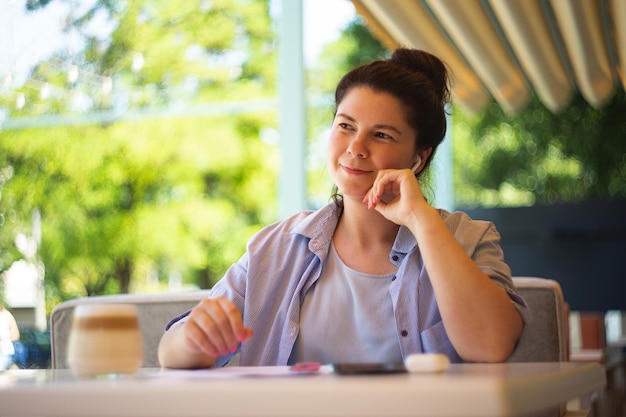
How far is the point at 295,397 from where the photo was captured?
78 centimetres

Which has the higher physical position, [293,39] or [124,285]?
[293,39]

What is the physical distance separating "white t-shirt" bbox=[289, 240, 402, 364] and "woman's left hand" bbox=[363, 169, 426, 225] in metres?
0.15

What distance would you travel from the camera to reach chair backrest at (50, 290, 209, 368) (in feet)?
6.88

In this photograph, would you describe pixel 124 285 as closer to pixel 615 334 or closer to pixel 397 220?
pixel 615 334

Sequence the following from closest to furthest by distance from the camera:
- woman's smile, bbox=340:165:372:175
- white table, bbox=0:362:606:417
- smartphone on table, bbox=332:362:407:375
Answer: white table, bbox=0:362:606:417, smartphone on table, bbox=332:362:407:375, woman's smile, bbox=340:165:372:175

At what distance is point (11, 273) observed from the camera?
32.2 feet

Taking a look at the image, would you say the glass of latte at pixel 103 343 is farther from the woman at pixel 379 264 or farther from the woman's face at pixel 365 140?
the woman's face at pixel 365 140

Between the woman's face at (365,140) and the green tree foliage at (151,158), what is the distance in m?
9.64

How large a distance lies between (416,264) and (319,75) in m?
11.6

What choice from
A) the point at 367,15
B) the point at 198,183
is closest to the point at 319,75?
the point at 198,183

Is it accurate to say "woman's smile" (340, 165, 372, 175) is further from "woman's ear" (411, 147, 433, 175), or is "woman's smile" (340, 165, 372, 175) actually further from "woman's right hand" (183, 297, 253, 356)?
"woman's right hand" (183, 297, 253, 356)

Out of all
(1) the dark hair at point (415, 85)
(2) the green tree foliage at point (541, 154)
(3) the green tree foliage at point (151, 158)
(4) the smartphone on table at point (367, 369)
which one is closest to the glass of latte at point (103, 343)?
(4) the smartphone on table at point (367, 369)

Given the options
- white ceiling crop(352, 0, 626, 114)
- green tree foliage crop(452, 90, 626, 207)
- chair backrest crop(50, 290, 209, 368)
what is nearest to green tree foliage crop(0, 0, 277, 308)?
green tree foliage crop(452, 90, 626, 207)

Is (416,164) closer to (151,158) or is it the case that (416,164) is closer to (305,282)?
(305,282)
